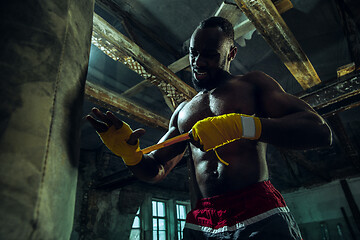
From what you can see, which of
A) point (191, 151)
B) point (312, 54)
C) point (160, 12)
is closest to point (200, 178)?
point (191, 151)

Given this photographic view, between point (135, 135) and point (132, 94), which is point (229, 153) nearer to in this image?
point (135, 135)

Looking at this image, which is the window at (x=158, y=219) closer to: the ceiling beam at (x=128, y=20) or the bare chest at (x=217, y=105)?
the ceiling beam at (x=128, y=20)

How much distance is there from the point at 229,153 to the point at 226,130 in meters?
0.20

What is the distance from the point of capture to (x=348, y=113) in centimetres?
680

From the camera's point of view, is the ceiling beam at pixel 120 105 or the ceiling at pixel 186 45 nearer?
the ceiling beam at pixel 120 105

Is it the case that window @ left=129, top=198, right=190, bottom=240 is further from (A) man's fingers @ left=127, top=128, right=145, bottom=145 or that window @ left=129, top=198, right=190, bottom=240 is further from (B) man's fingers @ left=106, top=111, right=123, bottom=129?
(B) man's fingers @ left=106, top=111, right=123, bottom=129

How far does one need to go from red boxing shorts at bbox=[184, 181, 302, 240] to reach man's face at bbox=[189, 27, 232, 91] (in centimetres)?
89

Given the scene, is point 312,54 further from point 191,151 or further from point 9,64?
point 9,64

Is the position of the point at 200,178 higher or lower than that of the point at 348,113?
lower

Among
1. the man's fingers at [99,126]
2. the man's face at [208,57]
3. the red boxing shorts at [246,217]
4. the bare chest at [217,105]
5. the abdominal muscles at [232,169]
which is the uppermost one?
the man's face at [208,57]

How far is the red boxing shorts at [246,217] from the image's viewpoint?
1.14m

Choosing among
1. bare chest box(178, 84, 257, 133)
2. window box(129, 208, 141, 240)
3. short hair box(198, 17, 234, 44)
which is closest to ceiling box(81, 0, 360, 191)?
short hair box(198, 17, 234, 44)

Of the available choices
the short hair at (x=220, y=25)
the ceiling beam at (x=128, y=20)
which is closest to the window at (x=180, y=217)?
the ceiling beam at (x=128, y=20)

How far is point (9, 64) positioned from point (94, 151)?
703 centimetres
